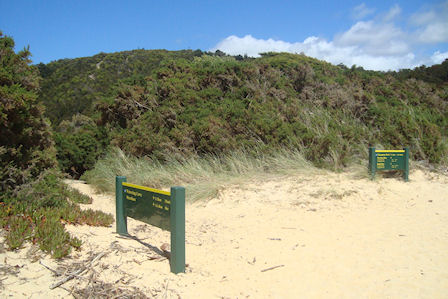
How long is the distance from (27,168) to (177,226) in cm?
316

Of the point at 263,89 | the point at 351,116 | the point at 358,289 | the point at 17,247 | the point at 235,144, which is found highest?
the point at 263,89

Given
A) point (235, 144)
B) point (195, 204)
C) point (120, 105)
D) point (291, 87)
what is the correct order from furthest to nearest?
point (291, 87), point (120, 105), point (235, 144), point (195, 204)

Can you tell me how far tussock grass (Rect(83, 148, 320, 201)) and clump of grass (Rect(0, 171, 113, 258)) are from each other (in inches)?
108

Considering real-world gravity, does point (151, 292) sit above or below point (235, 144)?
below

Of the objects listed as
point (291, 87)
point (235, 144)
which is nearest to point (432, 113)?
point (291, 87)

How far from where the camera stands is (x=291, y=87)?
14.2 m

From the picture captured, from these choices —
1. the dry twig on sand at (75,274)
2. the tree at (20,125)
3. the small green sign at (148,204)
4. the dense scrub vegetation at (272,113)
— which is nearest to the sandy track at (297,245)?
the dry twig on sand at (75,274)

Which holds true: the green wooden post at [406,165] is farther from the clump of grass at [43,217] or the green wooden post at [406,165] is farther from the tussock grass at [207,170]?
the clump of grass at [43,217]

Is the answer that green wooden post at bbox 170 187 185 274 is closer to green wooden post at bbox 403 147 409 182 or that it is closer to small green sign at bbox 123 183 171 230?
small green sign at bbox 123 183 171 230

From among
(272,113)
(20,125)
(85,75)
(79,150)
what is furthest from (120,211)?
(85,75)

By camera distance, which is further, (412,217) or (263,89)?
(263,89)

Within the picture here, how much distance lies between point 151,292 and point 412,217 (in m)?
5.18

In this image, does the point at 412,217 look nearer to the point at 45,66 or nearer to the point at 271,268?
the point at 271,268

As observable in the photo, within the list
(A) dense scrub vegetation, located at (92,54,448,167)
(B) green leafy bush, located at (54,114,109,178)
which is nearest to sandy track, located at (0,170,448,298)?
(A) dense scrub vegetation, located at (92,54,448,167)
